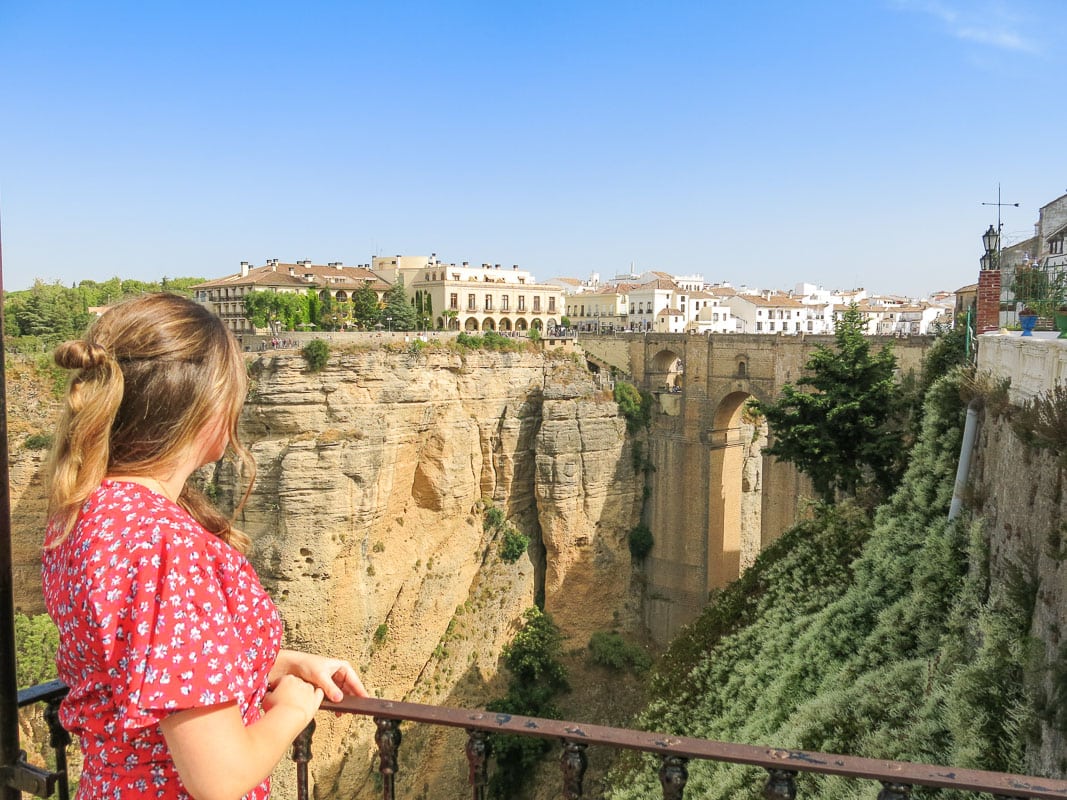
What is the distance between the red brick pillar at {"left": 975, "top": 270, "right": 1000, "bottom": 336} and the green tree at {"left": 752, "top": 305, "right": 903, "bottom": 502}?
8.31 feet

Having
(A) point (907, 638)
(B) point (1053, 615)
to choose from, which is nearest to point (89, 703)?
(B) point (1053, 615)

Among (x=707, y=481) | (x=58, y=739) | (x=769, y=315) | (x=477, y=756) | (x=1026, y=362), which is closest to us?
(x=477, y=756)

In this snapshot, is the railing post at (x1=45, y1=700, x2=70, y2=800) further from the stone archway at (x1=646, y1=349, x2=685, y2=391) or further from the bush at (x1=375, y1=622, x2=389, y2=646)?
the stone archway at (x1=646, y1=349, x2=685, y2=391)

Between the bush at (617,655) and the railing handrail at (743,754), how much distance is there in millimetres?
22655

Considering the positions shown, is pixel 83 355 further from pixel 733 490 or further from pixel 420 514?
pixel 733 490

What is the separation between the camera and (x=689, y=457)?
26000 mm

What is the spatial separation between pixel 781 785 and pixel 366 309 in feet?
104

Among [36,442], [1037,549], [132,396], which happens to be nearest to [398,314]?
[36,442]

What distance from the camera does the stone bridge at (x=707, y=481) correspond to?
24719 millimetres

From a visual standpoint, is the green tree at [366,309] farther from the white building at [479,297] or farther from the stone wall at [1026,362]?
the stone wall at [1026,362]

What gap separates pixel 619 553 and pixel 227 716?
24936mm

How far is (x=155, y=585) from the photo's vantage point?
5.31ft

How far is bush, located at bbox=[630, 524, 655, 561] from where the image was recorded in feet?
86.6

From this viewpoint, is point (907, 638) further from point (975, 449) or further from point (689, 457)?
point (689, 457)
